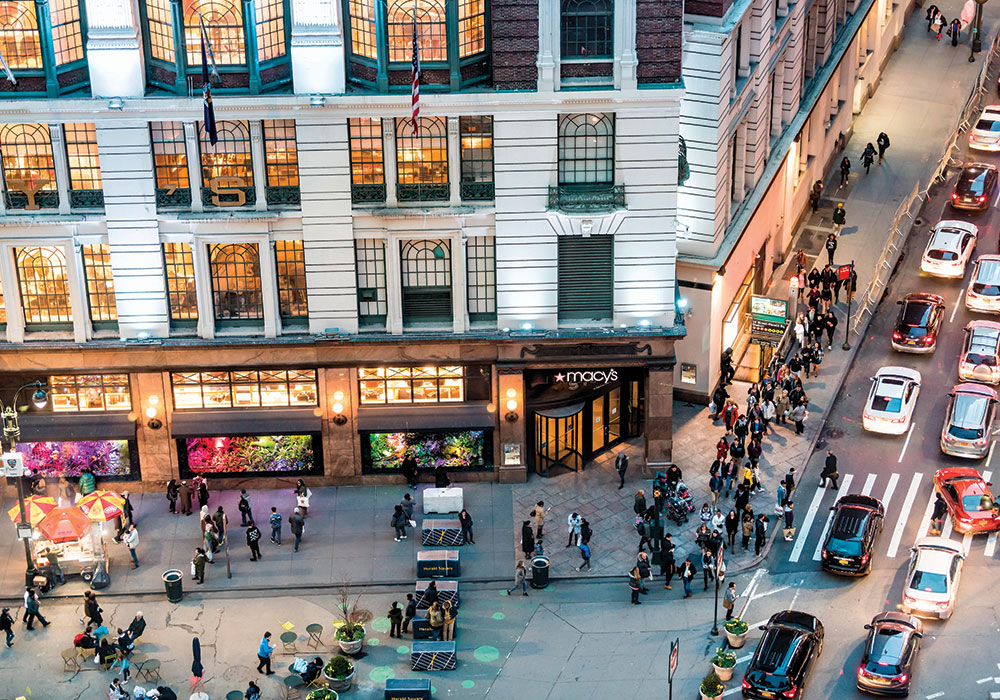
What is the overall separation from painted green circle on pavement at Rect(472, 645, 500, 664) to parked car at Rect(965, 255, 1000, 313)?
3283cm

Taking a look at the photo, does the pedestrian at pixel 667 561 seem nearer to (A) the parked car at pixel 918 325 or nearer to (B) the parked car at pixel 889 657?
(B) the parked car at pixel 889 657

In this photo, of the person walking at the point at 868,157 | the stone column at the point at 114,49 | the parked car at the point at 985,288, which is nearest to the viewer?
the stone column at the point at 114,49

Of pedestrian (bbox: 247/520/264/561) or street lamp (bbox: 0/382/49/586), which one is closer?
street lamp (bbox: 0/382/49/586)

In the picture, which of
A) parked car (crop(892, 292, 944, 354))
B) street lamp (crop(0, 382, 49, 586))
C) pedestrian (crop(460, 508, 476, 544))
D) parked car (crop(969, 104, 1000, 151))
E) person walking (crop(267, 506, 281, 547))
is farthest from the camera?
parked car (crop(969, 104, 1000, 151))

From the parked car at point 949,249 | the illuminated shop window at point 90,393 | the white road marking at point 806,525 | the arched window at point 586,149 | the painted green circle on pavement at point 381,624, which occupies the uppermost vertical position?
the arched window at point 586,149

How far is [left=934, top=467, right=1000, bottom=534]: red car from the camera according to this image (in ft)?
224

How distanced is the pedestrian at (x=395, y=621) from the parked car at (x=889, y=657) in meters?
16.1

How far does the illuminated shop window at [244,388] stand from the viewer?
234 feet

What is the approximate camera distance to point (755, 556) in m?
67.6

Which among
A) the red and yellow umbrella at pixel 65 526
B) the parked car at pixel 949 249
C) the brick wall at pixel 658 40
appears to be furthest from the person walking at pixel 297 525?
the parked car at pixel 949 249

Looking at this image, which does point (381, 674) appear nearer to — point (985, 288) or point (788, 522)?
point (788, 522)

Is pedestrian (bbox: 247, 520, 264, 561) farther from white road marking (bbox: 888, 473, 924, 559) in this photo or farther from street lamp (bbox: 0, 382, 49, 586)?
white road marking (bbox: 888, 473, 924, 559)

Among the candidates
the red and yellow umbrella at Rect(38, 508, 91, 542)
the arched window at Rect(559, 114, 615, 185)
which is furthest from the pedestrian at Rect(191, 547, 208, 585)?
the arched window at Rect(559, 114, 615, 185)

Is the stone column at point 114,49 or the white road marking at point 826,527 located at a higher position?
the stone column at point 114,49
